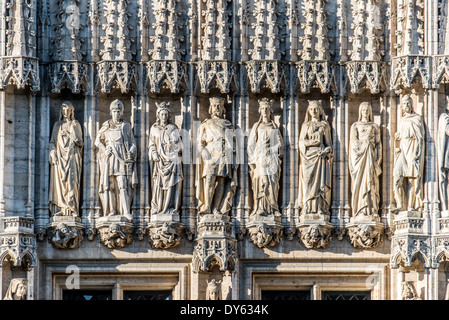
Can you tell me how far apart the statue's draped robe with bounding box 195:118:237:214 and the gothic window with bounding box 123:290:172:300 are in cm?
153

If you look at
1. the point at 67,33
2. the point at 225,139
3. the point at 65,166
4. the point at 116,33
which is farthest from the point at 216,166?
the point at 67,33

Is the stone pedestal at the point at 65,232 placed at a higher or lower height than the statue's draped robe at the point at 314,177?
lower

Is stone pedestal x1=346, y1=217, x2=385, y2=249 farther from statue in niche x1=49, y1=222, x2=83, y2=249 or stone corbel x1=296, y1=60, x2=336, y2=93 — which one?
statue in niche x1=49, y1=222, x2=83, y2=249

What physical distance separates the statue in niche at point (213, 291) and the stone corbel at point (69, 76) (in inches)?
153

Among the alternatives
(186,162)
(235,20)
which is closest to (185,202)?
(186,162)

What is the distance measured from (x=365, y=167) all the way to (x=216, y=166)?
2.44m

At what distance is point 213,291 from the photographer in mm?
33906

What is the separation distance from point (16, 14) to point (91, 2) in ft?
4.24

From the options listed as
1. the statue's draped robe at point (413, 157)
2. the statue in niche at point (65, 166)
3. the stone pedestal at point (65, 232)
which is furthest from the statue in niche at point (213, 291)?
the statue's draped robe at point (413, 157)

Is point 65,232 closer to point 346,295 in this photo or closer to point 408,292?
point 346,295

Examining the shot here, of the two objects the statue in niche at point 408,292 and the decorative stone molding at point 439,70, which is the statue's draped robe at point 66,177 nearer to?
the statue in niche at point 408,292

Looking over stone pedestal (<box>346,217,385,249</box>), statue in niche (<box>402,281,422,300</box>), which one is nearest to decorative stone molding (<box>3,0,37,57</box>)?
stone pedestal (<box>346,217,385,249</box>)

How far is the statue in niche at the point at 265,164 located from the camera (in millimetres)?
34438

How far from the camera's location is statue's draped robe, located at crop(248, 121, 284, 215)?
34438mm
